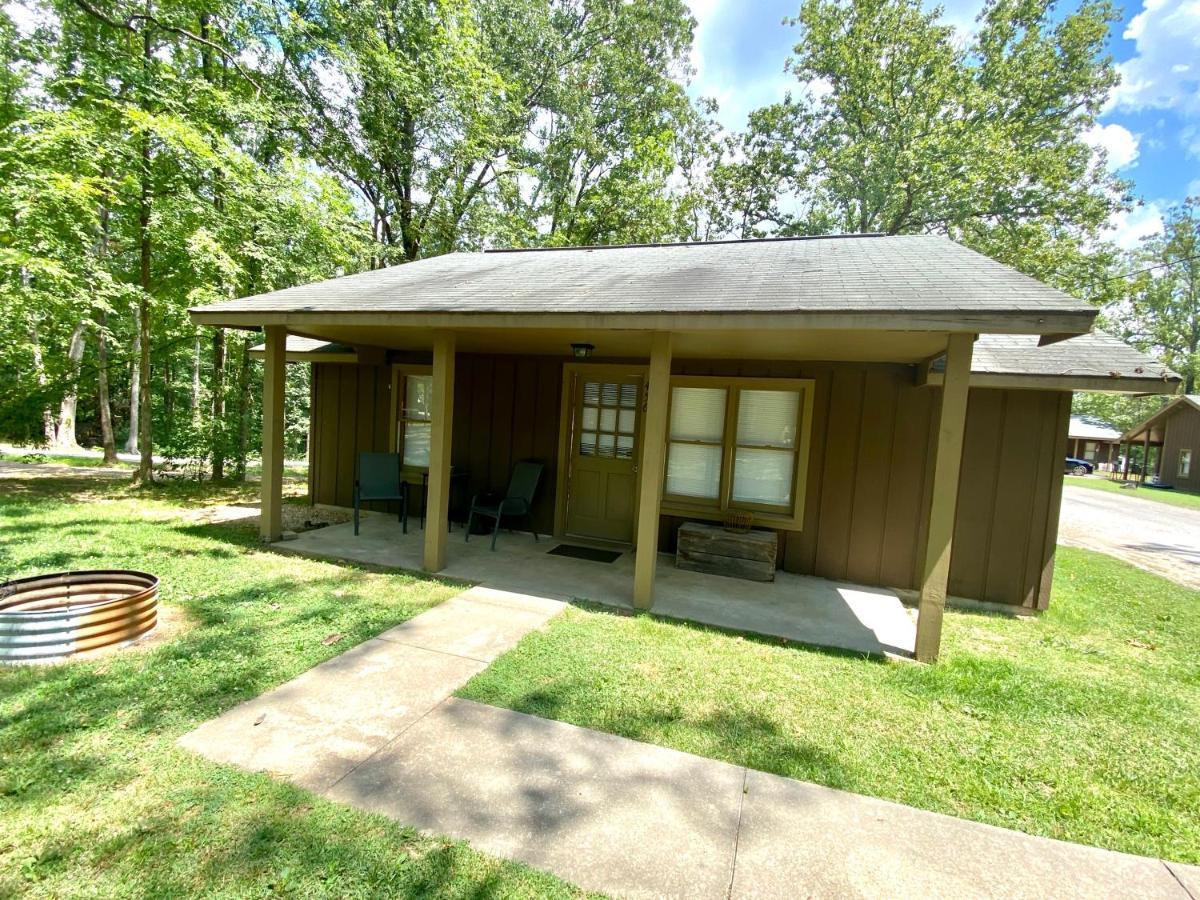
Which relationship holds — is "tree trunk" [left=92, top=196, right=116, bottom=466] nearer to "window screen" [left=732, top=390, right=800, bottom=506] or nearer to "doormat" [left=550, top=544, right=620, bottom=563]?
"doormat" [left=550, top=544, right=620, bottom=563]

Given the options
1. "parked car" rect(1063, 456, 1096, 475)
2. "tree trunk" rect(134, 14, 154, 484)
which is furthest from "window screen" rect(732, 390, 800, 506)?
"parked car" rect(1063, 456, 1096, 475)

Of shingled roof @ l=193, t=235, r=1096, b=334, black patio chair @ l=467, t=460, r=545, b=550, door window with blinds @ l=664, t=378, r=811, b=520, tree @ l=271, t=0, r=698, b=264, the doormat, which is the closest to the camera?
shingled roof @ l=193, t=235, r=1096, b=334

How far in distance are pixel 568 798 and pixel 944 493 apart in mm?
2856

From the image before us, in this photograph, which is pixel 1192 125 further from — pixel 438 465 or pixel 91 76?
pixel 91 76

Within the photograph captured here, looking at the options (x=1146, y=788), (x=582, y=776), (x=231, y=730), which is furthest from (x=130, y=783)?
(x=1146, y=788)

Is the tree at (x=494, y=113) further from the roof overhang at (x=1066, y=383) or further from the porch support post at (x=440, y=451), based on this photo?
the roof overhang at (x=1066, y=383)

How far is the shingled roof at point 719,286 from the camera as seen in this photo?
320 centimetres

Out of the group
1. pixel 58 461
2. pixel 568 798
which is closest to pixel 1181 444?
pixel 568 798

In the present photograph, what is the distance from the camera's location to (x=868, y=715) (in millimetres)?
2771

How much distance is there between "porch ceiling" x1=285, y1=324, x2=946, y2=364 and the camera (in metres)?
3.86

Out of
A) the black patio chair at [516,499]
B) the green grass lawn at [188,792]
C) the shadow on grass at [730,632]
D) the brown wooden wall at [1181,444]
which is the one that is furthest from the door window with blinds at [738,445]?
the brown wooden wall at [1181,444]

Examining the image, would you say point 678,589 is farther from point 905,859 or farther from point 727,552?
point 905,859

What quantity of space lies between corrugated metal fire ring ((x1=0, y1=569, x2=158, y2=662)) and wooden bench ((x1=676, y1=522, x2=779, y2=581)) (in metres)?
4.14

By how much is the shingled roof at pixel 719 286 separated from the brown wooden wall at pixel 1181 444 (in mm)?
25609
